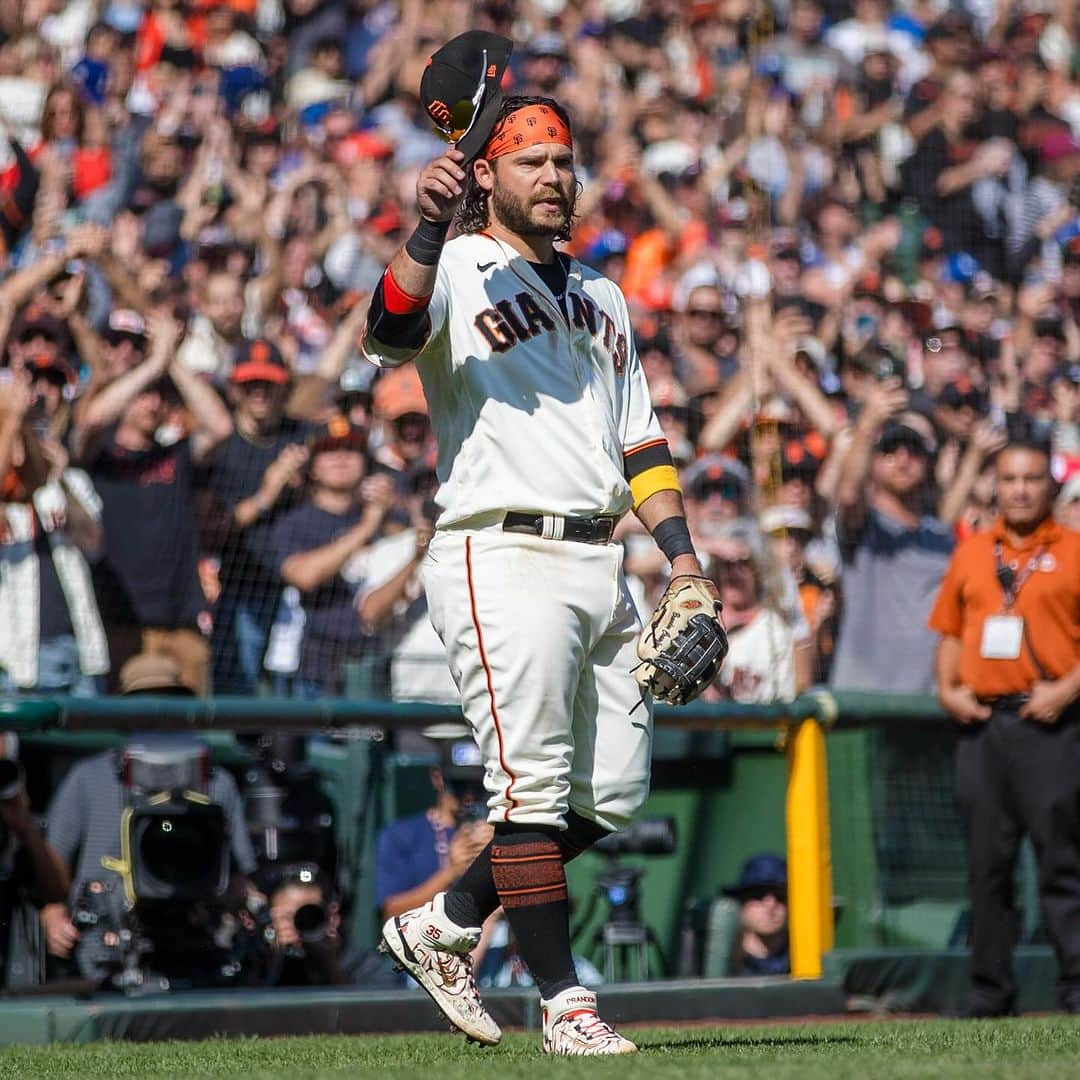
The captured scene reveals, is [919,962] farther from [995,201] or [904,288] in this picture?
[995,201]

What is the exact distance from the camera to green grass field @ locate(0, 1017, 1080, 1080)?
3.45 m

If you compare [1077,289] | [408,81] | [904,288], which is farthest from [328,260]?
[1077,289]

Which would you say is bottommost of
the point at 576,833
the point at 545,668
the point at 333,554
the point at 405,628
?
the point at 576,833

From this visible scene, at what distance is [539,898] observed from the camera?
406 cm

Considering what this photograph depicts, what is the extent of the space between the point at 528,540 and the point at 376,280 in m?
6.42

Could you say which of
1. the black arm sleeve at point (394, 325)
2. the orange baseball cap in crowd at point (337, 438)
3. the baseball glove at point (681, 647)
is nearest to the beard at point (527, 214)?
the black arm sleeve at point (394, 325)

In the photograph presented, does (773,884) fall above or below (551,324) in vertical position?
below

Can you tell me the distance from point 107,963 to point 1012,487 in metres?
3.40

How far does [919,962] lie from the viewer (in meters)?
6.96

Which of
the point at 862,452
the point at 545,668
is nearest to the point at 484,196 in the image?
the point at 545,668

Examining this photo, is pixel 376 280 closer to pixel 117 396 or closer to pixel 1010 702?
pixel 117 396

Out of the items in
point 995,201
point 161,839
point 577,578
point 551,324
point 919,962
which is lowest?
point 919,962

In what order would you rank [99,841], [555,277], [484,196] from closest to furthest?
1. [555,277]
2. [484,196]
3. [99,841]

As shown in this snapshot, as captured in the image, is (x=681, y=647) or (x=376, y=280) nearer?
(x=681, y=647)
